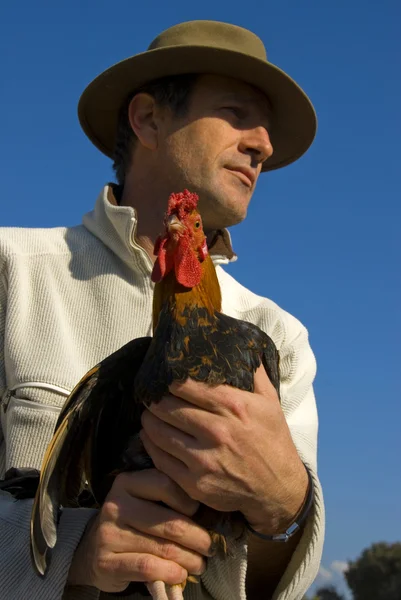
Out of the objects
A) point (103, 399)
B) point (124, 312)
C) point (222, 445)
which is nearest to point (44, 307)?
point (124, 312)

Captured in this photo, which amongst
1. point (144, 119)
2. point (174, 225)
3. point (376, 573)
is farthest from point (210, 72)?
point (376, 573)

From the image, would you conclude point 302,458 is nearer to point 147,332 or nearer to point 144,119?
point 147,332

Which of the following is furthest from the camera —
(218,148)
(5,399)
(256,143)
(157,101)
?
(157,101)

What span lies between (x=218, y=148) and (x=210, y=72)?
52 cm

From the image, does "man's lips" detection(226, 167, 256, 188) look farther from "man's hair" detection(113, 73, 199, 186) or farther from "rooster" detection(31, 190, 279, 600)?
"rooster" detection(31, 190, 279, 600)

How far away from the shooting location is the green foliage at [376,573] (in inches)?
1363

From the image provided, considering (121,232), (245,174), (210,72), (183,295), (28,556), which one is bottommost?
(28,556)

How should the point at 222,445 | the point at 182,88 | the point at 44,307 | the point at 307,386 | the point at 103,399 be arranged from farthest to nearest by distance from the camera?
the point at 182,88, the point at 307,386, the point at 44,307, the point at 103,399, the point at 222,445

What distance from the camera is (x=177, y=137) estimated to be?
13.6 ft

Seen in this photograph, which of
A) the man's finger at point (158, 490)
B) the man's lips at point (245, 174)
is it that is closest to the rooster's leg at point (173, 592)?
the man's finger at point (158, 490)

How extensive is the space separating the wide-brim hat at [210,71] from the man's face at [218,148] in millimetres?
128

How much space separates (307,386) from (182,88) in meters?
1.87

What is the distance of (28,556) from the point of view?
3041 mm

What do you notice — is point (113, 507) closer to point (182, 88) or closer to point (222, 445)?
point (222, 445)
